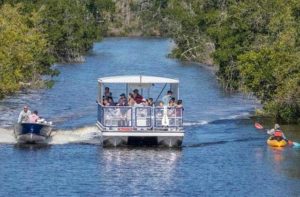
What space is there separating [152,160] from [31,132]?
5.89 meters

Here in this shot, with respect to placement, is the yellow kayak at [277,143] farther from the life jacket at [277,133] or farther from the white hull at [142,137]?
the white hull at [142,137]

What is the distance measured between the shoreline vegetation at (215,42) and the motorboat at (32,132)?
33.1 feet

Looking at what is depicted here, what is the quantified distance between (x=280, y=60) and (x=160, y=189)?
18.9 meters

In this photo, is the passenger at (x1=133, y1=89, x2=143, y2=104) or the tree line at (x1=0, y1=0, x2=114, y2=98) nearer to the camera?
the passenger at (x1=133, y1=89, x2=143, y2=104)

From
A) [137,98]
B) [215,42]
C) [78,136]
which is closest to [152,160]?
[137,98]

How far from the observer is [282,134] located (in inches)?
1925

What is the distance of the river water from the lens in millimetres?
39219

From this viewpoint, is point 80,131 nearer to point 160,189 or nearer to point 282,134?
point 282,134

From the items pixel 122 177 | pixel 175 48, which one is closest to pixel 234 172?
pixel 122 177

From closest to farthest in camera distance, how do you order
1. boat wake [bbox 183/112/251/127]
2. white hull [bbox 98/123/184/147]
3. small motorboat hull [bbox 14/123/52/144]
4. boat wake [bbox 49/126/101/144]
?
white hull [bbox 98/123/184/147]
small motorboat hull [bbox 14/123/52/144]
boat wake [bbox 49/126/101/144]
boat wake [bbox 183/112/251/127]

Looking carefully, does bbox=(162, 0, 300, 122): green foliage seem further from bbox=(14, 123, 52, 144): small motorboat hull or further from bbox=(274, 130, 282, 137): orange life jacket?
bbox=(14, 123, 52, 144): small motorboat hull

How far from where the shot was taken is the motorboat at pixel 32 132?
46.8m

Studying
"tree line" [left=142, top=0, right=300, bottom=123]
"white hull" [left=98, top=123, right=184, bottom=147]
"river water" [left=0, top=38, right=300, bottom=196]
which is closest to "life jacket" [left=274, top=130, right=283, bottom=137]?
"river water" [left=0, top=38, right=300, bottom=196]

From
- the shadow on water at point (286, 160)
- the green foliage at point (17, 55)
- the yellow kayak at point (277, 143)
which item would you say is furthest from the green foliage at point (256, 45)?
the green foliage at point (17, 55)
